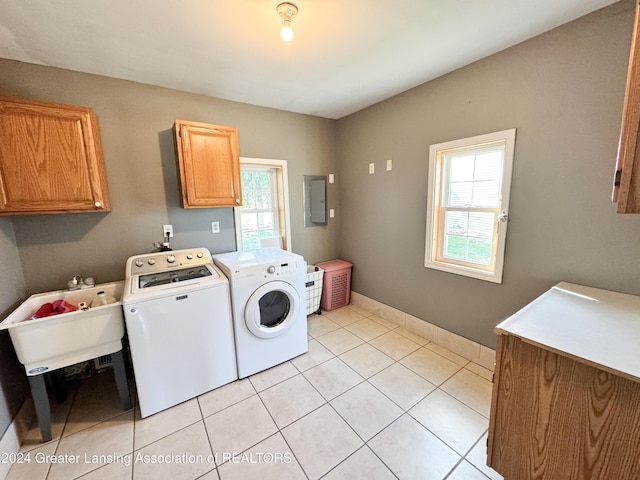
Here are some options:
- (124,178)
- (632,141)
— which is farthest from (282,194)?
(632,141)

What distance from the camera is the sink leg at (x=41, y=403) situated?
1.48 m

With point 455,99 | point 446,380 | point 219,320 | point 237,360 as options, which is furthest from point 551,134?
point 237,360

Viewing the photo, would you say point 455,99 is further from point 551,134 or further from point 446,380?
point 446,380

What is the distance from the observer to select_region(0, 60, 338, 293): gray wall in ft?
6.19

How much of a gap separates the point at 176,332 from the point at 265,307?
711 mm

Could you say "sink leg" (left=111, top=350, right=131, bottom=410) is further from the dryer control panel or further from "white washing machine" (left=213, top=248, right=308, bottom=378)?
the dryer control panel

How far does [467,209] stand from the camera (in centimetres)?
215

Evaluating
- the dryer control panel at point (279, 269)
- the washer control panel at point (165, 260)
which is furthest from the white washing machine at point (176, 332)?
the dryer control panel at point (279, 269)

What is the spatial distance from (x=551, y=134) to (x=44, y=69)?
3.58m

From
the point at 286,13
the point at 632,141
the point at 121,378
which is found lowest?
the point at 121,378

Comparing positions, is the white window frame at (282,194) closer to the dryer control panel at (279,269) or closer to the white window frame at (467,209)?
the dryer control panel at (279,269)

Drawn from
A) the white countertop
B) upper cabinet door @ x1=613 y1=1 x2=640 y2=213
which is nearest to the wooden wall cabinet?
the white countertop

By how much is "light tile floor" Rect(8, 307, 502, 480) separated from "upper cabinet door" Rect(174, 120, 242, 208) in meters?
1.60

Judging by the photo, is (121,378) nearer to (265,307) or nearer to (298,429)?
(265,307)
